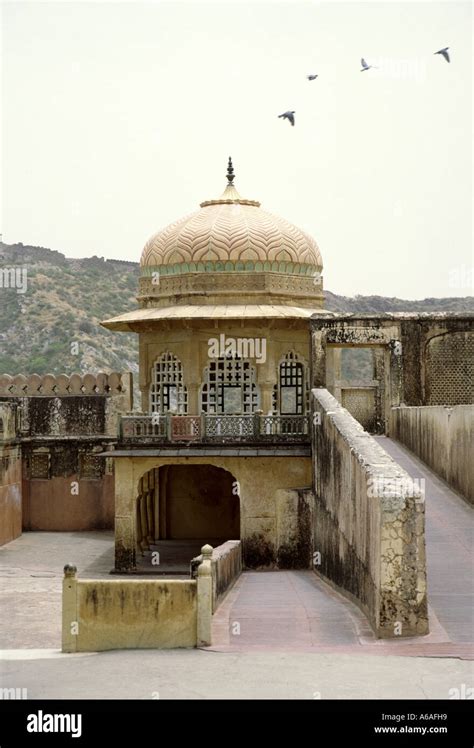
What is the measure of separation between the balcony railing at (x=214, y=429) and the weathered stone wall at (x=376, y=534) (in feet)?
18.2

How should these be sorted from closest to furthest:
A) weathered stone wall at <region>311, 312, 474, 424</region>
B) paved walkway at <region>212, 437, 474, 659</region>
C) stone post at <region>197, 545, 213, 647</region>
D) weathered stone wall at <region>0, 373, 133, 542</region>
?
paved walkway at <region>212, 437, 474, 659</region> → stone post at <region>197, 545, 213, 647</region> → weathered stone wall at <region>311, 312, 474, 424</region> → weathered stone wall at <region>0, 373, 133, 542</region>

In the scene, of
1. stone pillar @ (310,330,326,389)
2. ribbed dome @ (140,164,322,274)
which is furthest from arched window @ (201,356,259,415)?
stone pillar @ (310,330,326,389)

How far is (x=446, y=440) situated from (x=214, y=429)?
20.4 ft

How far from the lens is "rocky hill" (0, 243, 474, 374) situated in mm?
64375

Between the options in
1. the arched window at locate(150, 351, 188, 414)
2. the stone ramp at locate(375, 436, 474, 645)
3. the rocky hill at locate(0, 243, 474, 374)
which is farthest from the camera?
the rocky hill at locate(0, 243, 474, 374)

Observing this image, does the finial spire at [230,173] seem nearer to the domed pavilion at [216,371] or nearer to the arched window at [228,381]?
the domed pavilion at [216,371]

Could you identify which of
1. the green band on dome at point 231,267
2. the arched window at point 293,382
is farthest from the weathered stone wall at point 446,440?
the green band on dome at point 231,267

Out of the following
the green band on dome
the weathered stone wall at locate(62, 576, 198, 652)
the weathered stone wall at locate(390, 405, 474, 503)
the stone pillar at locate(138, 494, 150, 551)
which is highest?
the green band on dome

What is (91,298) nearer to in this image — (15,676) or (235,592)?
(235,592)

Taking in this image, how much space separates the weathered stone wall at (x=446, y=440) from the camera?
18953 mm

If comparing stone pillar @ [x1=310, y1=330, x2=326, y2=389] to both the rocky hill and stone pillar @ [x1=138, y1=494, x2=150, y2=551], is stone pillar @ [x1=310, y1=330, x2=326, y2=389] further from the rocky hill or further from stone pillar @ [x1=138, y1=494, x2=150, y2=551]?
the rocky hill

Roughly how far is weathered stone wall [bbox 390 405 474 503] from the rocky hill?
3617 cm

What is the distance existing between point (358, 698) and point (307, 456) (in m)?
14.6

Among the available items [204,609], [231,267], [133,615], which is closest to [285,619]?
[204,609]
